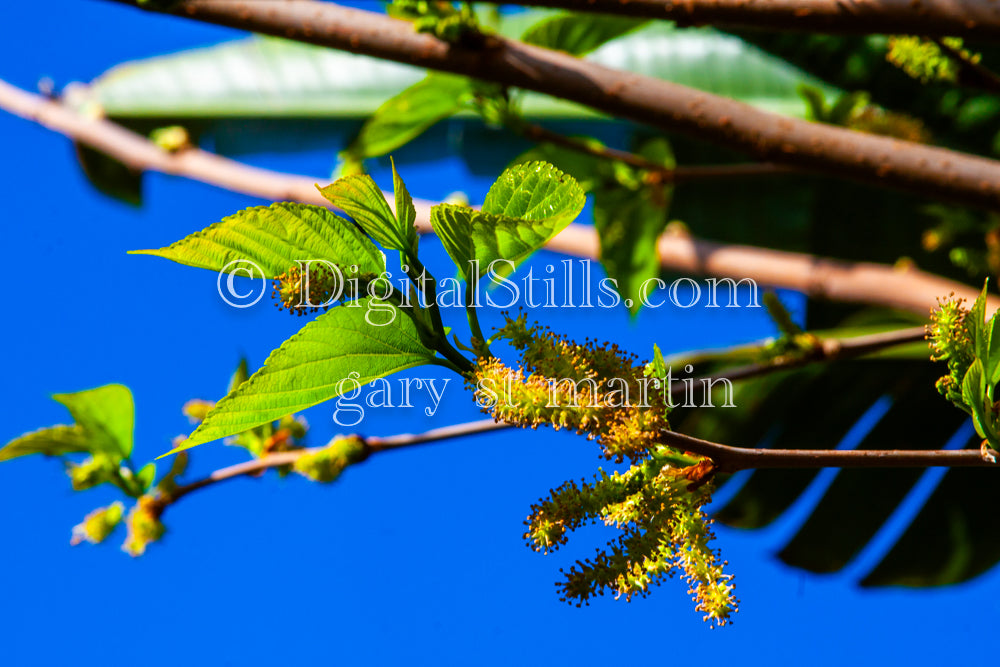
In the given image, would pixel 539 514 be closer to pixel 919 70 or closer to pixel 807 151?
pixel 807 151

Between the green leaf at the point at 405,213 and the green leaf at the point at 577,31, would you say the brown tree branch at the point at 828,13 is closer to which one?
the green leaf at the point at 577,31

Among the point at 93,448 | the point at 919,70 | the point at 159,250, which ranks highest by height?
the point at 919,70

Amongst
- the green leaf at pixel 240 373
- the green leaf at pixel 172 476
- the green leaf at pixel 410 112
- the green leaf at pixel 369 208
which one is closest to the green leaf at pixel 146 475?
the green leaf at pixel 172 476

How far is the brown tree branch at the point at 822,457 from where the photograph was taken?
16.2 inches

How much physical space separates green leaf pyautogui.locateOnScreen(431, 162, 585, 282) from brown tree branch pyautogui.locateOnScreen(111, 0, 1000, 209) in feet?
1.23

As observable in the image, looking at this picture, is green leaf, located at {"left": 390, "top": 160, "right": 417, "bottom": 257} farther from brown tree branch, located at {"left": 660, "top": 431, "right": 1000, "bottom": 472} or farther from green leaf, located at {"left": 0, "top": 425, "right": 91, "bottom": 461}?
green leaf, located at {"left": 0, "top": 425, "right": 91, "bottom": 461}

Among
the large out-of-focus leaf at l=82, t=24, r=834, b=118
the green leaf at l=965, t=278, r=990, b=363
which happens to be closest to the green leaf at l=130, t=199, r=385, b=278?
the green leaf at l=965, t=278, r=990, b=363

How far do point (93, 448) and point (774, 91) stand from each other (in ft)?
4.88

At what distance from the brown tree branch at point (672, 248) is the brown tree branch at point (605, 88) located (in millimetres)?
305

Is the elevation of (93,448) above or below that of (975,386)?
above

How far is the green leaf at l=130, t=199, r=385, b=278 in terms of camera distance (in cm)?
38

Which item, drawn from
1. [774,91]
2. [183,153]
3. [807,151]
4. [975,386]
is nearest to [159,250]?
[975,386]

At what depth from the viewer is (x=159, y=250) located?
37 centimetres

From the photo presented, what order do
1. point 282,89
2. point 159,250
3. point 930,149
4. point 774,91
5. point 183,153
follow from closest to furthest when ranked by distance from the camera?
point 159,250 < point 930,149 < point 183,153 < point 774,91 < point 282,89
